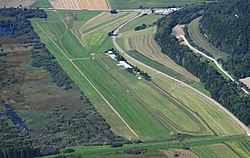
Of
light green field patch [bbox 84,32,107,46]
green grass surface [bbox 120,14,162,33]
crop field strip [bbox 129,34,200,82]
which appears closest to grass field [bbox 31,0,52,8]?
green grass surface [bbox 120,14,162,33]

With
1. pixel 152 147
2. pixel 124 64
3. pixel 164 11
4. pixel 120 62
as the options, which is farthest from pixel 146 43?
pixel 152 147

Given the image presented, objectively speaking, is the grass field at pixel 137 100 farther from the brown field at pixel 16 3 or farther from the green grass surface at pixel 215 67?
the brown field at pixel 16 3

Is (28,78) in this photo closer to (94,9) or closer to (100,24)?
(100,24)

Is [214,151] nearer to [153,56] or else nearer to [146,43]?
[153,56]

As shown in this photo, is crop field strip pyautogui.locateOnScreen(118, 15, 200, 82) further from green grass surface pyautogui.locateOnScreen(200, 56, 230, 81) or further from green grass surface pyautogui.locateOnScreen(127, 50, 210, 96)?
green grass surface pyautogui.locateOnScreen(200, 56, 230, 81)

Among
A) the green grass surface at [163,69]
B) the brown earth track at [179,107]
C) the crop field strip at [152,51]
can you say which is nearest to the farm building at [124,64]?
the green grass surface at [163,69]

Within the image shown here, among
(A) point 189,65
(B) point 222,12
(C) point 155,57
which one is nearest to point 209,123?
(A) point 189,65
